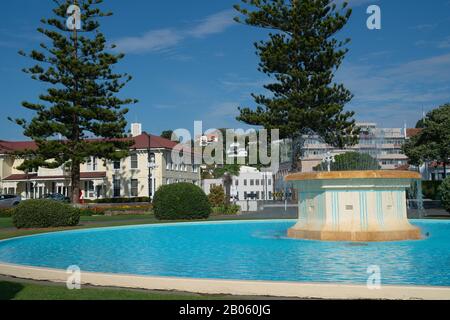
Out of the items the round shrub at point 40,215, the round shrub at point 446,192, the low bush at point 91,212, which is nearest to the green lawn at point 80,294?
the round shrub at point 40,215

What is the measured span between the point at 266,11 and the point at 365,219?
36734 mm

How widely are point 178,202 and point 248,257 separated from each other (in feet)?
52.2

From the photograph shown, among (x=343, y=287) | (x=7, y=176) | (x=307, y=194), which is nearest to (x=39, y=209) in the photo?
(x=307, y=194)

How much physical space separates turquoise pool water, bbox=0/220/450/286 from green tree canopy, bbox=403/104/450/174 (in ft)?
142

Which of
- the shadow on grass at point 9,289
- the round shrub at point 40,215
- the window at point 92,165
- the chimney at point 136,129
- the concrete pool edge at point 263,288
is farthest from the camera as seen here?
the chimney at point 136,129

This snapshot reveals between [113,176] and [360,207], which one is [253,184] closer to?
[113,176]

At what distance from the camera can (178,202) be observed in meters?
26.6

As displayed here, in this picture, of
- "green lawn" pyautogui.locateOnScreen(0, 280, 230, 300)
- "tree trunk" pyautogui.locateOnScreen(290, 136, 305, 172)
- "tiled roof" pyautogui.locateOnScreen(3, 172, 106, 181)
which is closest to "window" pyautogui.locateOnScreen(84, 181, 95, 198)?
"tiled roof" pyautogui.locateOnScreen(3, 172, 106, 181)

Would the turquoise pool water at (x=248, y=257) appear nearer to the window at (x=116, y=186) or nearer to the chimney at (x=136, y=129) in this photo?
the window at (x=116, y=186)

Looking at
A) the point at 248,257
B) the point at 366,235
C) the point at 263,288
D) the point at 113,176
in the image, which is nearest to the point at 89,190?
the point at 113,176

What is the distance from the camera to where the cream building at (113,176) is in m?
62.8

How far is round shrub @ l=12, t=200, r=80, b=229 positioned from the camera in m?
21.8

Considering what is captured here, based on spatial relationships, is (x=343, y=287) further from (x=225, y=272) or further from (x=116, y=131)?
(x=116, y=131)

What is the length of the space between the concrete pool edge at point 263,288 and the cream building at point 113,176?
175ft
